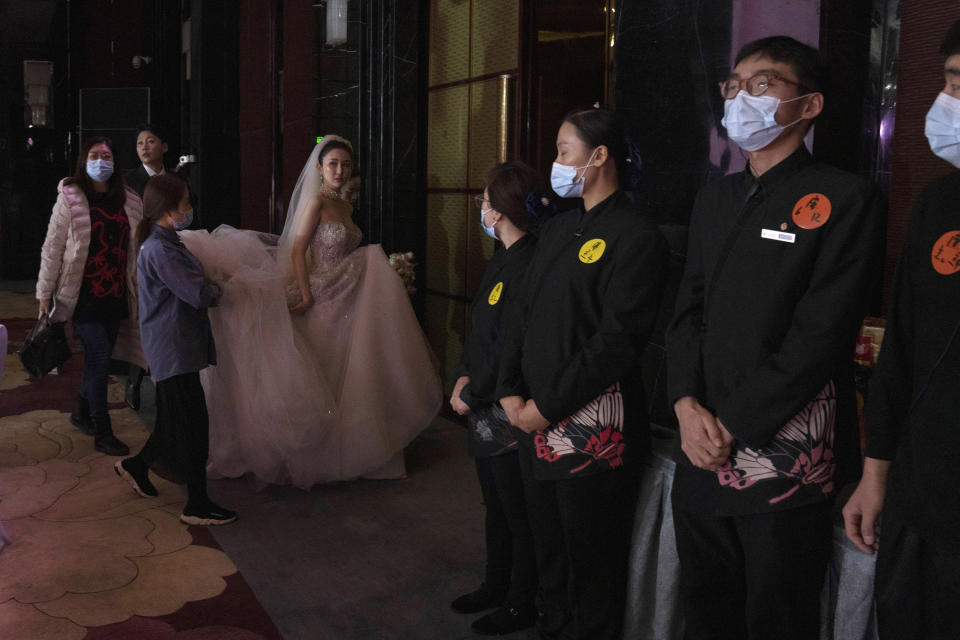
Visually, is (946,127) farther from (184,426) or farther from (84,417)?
(84,417)

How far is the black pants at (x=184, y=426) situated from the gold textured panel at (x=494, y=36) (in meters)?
2.15

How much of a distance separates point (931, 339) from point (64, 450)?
4103mm

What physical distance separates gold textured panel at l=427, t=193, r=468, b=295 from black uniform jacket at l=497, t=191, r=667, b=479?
264 centimetres

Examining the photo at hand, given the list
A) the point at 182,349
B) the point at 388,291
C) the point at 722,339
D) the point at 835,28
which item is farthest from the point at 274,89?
the point at 722,339

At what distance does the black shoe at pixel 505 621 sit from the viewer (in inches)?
103

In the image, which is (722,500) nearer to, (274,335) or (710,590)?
(710,590)

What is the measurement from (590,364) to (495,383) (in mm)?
521

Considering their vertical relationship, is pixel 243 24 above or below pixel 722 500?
above

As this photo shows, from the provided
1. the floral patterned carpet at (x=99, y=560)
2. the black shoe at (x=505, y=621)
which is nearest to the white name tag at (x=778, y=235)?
the black shoe at (x=505, y=621)

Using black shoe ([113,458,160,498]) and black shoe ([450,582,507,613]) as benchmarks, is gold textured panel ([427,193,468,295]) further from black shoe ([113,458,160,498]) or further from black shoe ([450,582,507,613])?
black shoe ([450,582,507,613])

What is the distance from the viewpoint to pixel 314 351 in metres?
4.10

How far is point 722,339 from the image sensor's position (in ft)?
5.83

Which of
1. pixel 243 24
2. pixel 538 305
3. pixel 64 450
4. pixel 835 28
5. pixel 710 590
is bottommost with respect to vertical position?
pixel 64 450

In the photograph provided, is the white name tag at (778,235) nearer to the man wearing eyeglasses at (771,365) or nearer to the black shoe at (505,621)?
the man wearing eyeglasses at (771,365)
